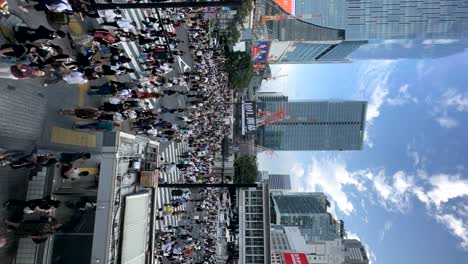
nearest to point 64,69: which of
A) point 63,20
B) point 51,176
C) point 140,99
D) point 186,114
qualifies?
point 63,20

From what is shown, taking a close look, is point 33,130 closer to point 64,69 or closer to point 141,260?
point 64,69

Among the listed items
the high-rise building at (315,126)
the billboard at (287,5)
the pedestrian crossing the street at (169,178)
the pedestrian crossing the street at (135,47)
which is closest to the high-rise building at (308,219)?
the high-rise building at (315,126)

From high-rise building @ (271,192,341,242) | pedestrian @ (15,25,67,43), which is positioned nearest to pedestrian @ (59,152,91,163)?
pedestrian @ (15,25,67,43)

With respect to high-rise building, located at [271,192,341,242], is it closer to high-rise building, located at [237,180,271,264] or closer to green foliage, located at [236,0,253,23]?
high-rise building, located at [237,180,271,264]

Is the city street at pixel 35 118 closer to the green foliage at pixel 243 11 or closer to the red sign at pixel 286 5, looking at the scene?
the green foliage at pixel 243 11

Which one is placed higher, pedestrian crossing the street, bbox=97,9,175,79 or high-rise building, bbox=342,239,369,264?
pedestrian crossing the street, bbox=97,9,175,79
